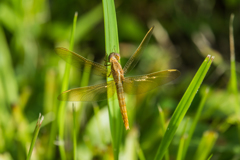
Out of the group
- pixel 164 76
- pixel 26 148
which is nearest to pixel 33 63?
pixel 26 148

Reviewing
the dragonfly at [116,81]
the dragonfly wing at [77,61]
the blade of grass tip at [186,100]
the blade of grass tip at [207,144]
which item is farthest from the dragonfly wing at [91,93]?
the blade of grass tip at [207,144]

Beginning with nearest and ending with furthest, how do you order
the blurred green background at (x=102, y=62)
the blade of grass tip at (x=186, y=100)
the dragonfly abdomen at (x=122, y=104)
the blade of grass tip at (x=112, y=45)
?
the blade of grass tip at (x=186, y=100), the blade of grass tip at (x=112, y=45), the dragonfly abdomen at (x=122, y=104), the blurred green background at (x=102, y=62)

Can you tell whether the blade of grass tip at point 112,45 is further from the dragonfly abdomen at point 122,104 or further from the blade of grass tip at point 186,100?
the blade of grass tip at point 186,100

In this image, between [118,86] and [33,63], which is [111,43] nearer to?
[118,86]

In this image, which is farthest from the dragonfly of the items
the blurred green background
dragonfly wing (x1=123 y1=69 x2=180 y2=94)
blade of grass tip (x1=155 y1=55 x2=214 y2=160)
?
blade of grass tip (x1=155 y1=55 x2=214 y2=160)

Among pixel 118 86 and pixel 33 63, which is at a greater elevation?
pixel 33 63

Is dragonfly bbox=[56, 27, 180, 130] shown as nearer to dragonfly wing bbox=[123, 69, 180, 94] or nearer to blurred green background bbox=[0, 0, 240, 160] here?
dragonfly wing bbox=[123, 69, 180, 94]

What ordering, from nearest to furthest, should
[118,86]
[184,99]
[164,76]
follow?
[184,99], [164,76], [118,86]
